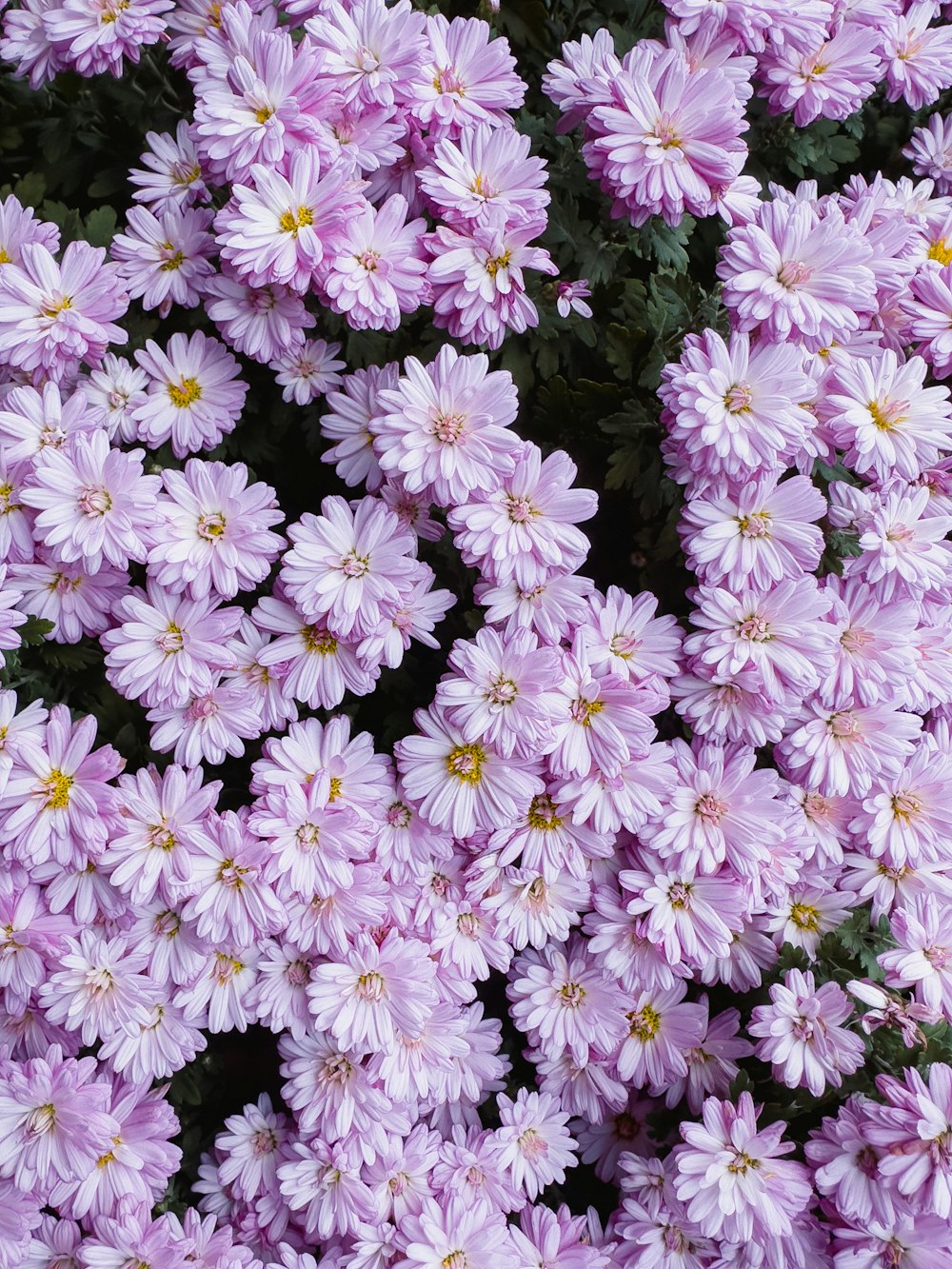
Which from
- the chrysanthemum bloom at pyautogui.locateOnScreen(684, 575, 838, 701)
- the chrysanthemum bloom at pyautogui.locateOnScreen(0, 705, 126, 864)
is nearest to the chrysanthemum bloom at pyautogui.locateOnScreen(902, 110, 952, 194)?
the chrysanthemum bloom at pyautogui.locateOnScreen(684, 575, 838, 701)

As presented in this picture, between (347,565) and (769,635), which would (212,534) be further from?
(769,635)

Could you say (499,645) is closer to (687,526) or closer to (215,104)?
(687,526)

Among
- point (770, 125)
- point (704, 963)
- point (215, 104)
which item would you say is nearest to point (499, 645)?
point (704, 963)

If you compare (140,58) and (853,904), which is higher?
(140,58)

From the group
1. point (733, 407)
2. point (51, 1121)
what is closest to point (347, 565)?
point (733, 407)

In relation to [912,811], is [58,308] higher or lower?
higher

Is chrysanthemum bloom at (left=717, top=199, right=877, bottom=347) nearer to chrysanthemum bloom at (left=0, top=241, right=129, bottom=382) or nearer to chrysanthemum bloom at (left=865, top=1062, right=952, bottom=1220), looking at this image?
chrysanthemum bloom at (left=0, top=241, right=129, bottom=382)

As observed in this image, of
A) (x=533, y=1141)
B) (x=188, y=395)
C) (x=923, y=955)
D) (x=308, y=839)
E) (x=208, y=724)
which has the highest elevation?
(x=188, y=395)

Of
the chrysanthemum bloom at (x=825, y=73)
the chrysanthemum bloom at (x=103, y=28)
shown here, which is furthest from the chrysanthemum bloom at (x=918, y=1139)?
the chrysanthemum bloom at (x=103, y=28)
